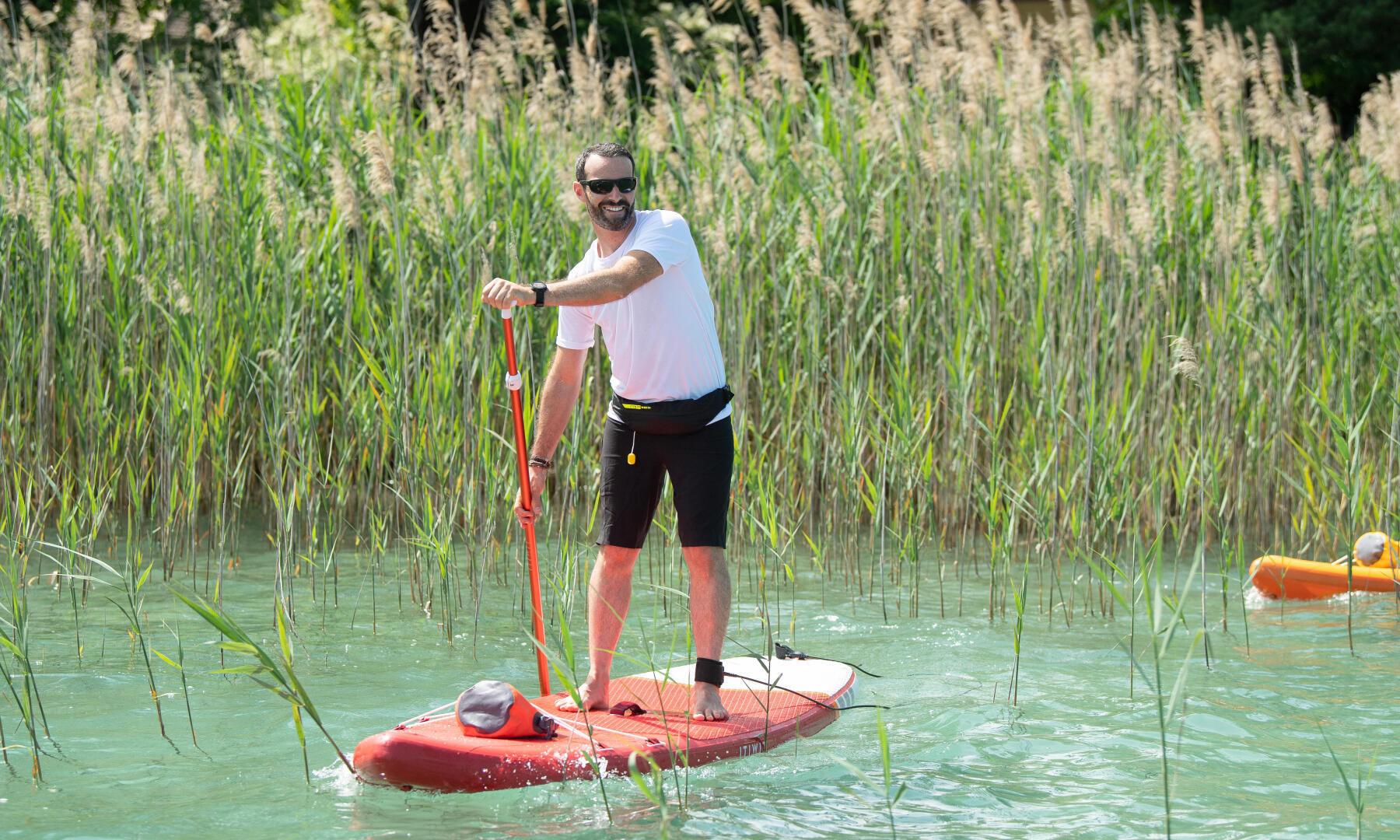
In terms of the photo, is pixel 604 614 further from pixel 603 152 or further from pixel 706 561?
pixel 603 152

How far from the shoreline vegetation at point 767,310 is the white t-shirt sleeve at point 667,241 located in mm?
Result: 1326

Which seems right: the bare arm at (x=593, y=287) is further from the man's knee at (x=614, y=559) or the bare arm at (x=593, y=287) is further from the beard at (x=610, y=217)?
the man's knee at (x=614, y=559)

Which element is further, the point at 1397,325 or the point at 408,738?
the point at 1397,325

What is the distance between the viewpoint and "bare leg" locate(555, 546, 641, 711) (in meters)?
3.80

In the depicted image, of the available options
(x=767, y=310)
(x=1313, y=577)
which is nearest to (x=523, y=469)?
(x=767, y=310)

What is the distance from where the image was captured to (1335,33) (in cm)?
1548

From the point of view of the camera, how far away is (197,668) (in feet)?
14.6

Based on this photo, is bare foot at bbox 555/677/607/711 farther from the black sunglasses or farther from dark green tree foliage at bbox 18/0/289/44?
dark green tree foliage at bbox 18/0/289/44

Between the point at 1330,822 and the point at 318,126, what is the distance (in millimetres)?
5376

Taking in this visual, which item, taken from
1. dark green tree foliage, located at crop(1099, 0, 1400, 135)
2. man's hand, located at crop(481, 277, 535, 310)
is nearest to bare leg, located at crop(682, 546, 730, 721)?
man's hand, located at crop(481, 277, 535, 310)

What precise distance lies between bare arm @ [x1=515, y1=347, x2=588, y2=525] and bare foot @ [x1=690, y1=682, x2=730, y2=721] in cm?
68

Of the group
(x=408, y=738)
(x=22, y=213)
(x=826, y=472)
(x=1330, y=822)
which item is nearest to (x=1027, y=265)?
(x=826, y=472)

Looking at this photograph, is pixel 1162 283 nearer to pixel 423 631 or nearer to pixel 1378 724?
pixel 1378 724

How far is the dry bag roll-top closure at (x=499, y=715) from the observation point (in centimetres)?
341
